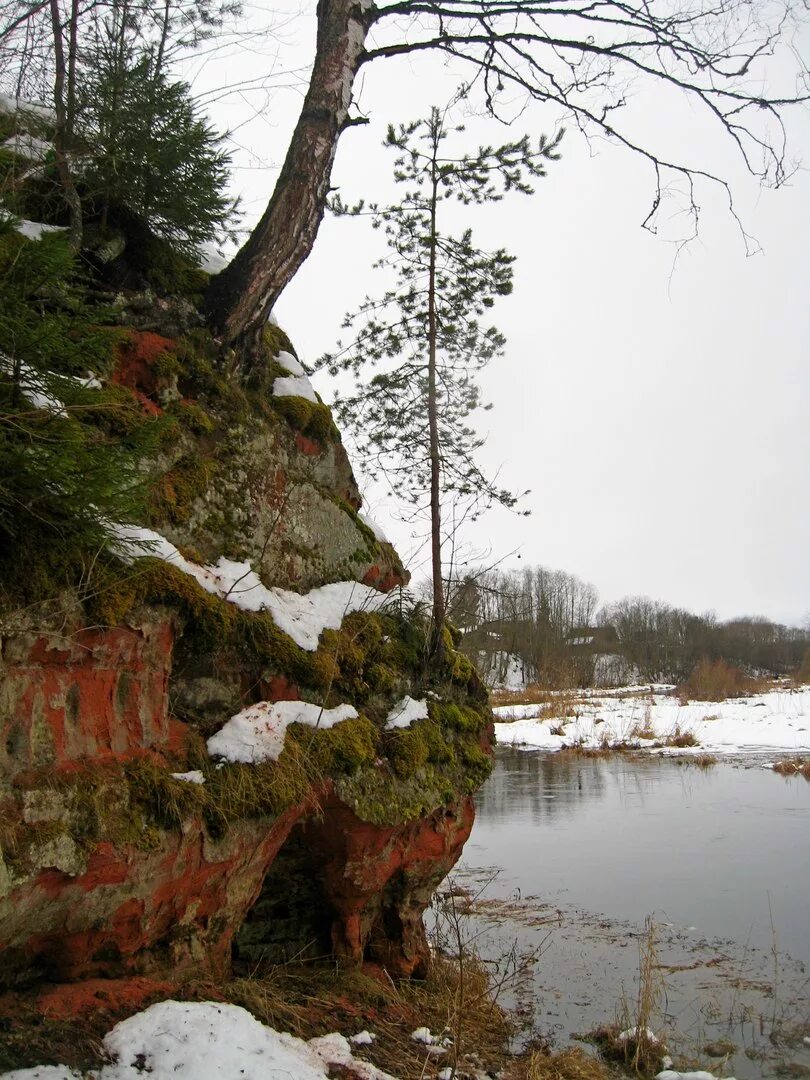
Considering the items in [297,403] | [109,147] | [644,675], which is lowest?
[644,675]

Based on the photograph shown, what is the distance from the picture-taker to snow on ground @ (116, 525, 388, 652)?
392 centimetres

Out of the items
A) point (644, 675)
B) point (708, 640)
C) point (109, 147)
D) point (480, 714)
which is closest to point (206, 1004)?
point (480, 714)

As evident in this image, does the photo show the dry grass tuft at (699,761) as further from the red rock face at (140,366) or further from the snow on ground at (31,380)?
the snow on ground at (31,380)

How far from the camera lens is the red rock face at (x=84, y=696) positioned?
309 centimetres

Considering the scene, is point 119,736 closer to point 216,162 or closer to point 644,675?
point 216,162

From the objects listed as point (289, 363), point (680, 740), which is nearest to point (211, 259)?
point (289, 363)

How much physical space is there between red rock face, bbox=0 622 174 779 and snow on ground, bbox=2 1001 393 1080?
43.0 inches

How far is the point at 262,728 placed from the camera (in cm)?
426

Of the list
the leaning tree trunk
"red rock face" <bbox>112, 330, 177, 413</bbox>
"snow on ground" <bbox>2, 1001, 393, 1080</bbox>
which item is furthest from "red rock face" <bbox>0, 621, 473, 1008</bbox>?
the leaning tree trunk

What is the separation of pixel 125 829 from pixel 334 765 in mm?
1447

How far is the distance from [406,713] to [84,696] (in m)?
2.54

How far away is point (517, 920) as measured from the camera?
841 cm

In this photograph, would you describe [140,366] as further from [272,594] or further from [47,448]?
[47,448]

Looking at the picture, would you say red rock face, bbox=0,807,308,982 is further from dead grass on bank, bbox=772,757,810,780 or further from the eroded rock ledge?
dead grass on bank, bbox=772,757,810,780
